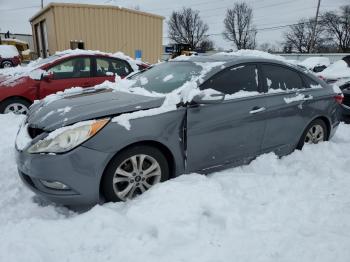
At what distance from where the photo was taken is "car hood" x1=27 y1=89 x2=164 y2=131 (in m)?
3.22

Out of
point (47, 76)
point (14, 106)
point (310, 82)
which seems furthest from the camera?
point (47, 76)

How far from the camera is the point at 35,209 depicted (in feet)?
10.6

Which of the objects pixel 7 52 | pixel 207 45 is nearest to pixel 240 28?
pixel 207 45

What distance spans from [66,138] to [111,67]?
492 cm

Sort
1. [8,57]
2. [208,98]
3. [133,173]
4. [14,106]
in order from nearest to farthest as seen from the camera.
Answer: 1. [133,173]
2. [208,98]
3. [14,106]
4. [8,57]

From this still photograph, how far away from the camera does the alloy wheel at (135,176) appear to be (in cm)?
327

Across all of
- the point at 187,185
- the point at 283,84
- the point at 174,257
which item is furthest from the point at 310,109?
the point at 174,257

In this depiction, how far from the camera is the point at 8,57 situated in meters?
20.5

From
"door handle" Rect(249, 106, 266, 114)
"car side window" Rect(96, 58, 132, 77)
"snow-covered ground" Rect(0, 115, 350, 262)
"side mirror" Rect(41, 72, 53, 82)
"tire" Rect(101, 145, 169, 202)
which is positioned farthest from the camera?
"car side window" Rect(96, 58, 132, 77)

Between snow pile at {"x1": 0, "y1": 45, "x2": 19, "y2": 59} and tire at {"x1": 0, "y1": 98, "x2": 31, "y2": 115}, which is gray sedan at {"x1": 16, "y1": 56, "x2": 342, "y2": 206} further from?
snow pile at {"x1": 0, "y1": 45, "x2": 19, "y2": 59}

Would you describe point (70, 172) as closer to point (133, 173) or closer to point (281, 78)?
point (133, 173)

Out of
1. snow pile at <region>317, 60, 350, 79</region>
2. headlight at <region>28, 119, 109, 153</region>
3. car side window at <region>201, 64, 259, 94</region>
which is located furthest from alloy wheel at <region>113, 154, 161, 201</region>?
snow pile at <region>317, 60, 350, 79</region>

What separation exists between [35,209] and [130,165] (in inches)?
37.6

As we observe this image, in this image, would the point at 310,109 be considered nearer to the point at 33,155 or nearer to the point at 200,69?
the point at 200,69
